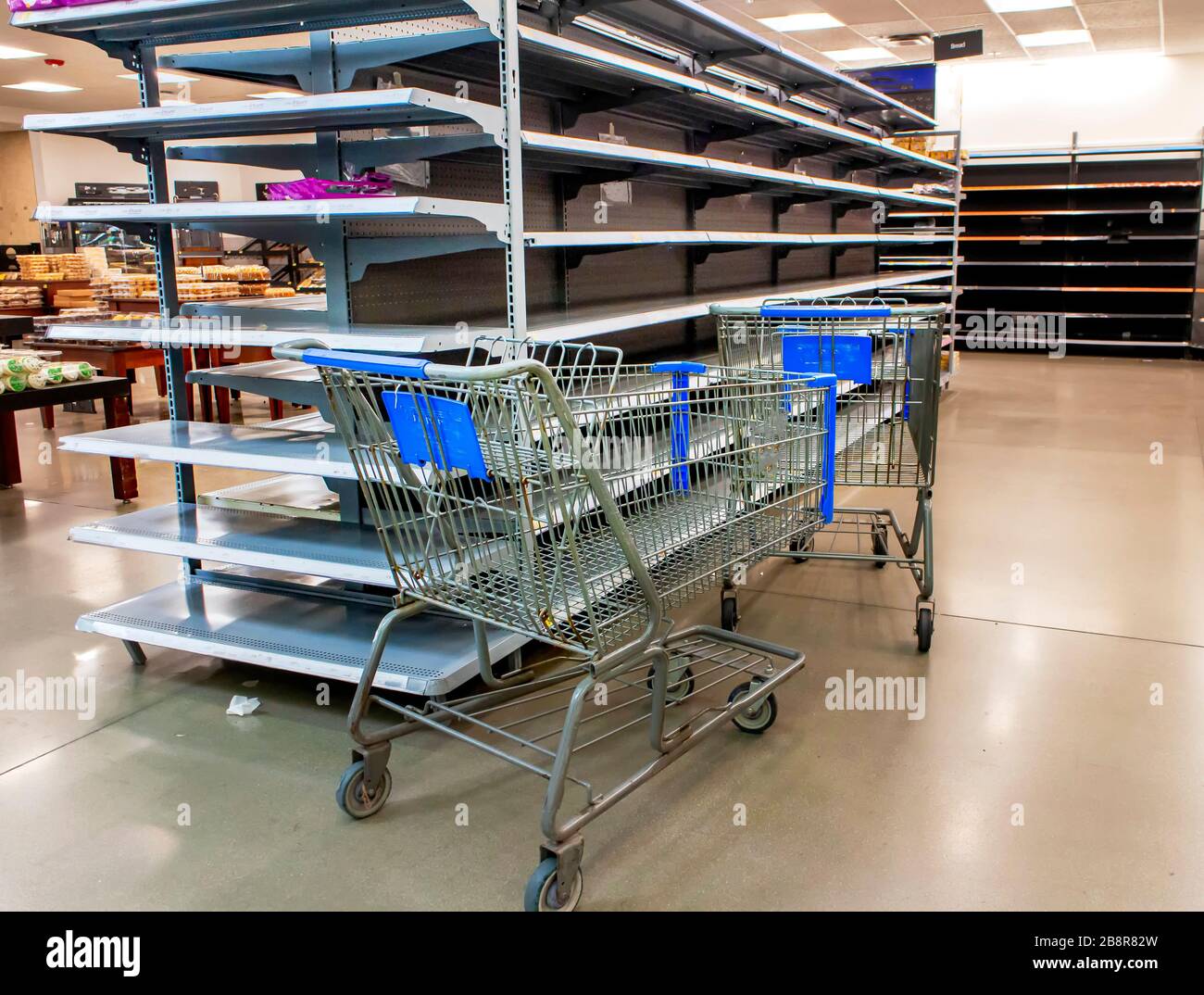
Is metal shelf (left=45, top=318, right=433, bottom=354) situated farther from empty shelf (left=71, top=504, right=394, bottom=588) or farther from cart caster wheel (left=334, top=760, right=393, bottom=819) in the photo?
cart caster wheel (left=334, top=760, right=393, bottom=819)

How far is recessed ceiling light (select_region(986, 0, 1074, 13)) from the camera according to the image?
10031 millimetres

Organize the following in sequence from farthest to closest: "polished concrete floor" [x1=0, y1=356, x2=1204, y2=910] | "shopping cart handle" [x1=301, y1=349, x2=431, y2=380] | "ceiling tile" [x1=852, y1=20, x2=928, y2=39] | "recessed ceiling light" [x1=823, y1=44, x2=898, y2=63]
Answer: "recessed ceiling light" [x1=823, y1=44, x2=898, y2=63]
"ceiling tile" [x1=852, y1=20, x2=928, y2=39]
"polished concrete floor" [x1=0, y1=356, x2=1204, y2=910]
"shopping cart handle" [x1=301, y1=349, x2=431, y2=380]

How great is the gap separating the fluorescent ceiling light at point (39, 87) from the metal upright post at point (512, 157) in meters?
14.3

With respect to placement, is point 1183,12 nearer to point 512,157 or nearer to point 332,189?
point 512,157

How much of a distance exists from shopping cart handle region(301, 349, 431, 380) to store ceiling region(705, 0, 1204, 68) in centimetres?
930

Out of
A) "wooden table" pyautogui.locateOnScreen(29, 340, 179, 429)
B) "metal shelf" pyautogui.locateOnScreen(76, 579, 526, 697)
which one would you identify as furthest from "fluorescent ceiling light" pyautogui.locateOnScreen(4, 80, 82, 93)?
"metal shelf" pyautogui.locateOnScreen(76, 579, 526, 697)

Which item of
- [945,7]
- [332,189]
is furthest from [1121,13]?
[332,189]

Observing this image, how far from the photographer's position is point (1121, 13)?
10438 mm

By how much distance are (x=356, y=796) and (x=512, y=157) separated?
183 centimetres

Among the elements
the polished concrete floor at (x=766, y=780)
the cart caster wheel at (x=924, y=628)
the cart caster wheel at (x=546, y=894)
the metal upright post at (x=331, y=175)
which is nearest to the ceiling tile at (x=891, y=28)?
the polished concrete floor at (x=766, y=780)

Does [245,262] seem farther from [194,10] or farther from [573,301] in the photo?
[194,10]

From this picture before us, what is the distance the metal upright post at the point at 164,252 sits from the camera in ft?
11.0
